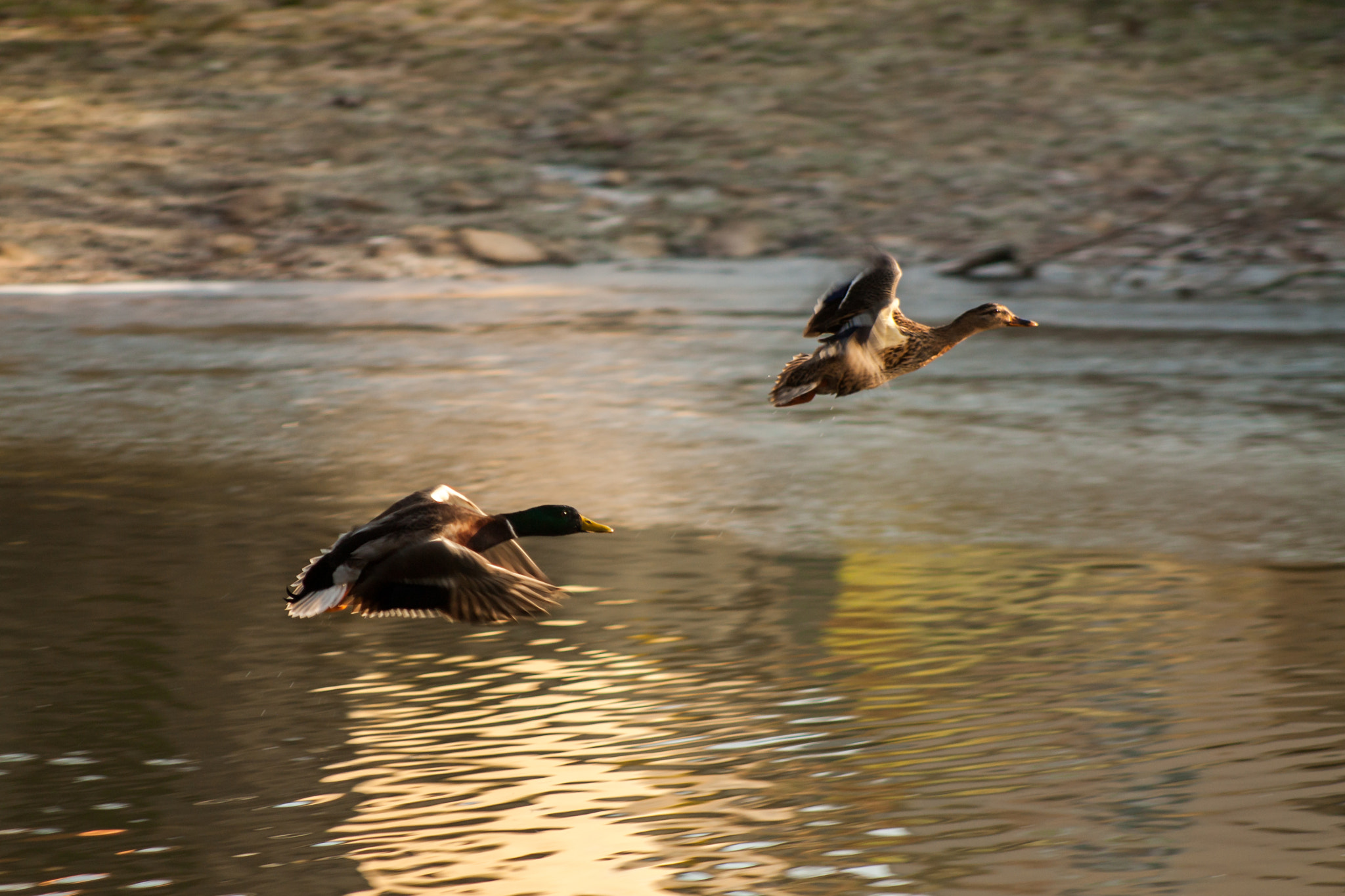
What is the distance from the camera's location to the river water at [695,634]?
4543 millimetres

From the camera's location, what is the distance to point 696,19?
20641 millimetres

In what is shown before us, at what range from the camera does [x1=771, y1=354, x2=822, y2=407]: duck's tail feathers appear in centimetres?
645

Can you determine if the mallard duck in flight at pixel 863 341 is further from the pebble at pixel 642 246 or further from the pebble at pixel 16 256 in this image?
the pebble at pixel 16 256

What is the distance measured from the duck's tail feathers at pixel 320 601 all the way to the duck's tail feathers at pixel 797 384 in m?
2.03

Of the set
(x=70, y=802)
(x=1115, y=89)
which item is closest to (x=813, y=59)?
(x=1115, y=89)

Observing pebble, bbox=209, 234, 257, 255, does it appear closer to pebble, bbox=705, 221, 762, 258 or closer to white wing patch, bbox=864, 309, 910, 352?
pebble, bbox=705, 221, 762, 258

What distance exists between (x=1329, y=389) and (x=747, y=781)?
6.55m

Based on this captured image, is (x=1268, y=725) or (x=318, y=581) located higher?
(x=318, y=581)

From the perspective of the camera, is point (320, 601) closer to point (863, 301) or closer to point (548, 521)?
point (548, 521)

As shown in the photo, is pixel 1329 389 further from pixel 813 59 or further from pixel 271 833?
pixel 813 59

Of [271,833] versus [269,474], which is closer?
[271,833]

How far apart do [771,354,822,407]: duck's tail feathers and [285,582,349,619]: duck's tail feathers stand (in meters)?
2.03

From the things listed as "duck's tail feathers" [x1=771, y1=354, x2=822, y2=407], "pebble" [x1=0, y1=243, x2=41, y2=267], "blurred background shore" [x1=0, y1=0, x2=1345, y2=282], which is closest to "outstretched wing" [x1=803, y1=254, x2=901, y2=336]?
"duck's tail feathers" [x1=771, y1=354, x2=822, y2=407]

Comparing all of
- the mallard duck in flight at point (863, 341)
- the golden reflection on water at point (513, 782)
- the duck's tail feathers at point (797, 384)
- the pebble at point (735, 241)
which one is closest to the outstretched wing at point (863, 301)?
the mallard duck in flight at point (863, 341)
